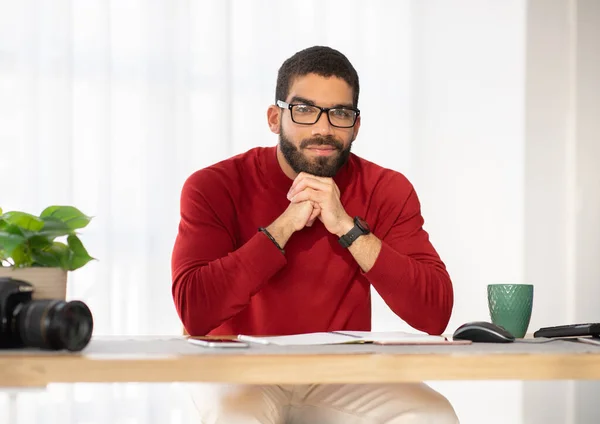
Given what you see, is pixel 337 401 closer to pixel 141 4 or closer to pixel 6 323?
pixel 6 323

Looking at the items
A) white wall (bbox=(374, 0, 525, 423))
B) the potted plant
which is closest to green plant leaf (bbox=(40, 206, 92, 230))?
the potted plant

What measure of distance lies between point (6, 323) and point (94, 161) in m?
2.01

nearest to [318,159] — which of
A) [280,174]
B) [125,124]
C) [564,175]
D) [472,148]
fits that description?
[280,174]

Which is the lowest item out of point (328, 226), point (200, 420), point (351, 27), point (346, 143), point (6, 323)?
point (200, 420)

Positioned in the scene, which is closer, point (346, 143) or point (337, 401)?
point (337, 401)

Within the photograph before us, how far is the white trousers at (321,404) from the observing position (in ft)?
4.62

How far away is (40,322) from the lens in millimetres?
1061

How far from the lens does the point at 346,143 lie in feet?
6.31

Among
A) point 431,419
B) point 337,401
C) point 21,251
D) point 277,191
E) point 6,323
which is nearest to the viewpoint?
point 6,323

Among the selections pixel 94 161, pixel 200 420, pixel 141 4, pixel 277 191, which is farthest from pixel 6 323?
pixel 141 4

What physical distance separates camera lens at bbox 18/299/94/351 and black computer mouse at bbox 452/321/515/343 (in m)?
0.66

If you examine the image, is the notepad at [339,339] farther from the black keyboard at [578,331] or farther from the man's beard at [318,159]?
the man's beard at [318,159]

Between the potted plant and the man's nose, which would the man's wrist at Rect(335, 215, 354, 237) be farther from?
the potted plant

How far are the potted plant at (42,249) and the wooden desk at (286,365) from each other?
155mm
